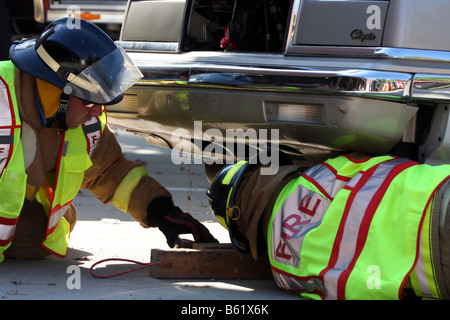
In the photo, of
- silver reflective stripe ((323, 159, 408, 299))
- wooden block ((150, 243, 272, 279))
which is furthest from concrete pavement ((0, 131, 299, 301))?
silver reflective stripe ((323, 159, 408, 299))

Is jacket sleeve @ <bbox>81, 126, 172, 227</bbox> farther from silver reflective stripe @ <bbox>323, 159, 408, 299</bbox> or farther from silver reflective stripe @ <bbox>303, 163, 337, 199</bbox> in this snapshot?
silver reflective stripe @ <bbox>323, 159, 408, 299</bbox>

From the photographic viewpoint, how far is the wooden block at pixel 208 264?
3.54m

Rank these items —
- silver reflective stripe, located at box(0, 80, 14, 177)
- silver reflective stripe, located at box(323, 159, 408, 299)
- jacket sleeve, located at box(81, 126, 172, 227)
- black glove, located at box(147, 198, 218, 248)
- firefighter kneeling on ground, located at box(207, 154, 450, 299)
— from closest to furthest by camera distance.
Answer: firefighter kneeling on ground, located at box(207, 154, 450, 299) → silver reflective stripe, located at box(323, 159, 408, 299) → silver reflective stripe, located at box(0, 80, 14, 177) → black glove, located at box(147, 198, 218, 248) → jacket sleeve, located at box(81, 126, 172, 227)

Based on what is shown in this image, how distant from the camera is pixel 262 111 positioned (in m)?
3.62

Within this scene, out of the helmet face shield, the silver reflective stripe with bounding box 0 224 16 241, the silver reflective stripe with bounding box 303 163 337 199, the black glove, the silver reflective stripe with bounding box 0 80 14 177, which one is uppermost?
the helmet face shield

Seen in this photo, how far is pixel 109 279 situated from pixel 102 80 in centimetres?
91

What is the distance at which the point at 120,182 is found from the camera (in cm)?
403

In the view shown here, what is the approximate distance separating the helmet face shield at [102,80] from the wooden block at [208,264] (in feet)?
2.49

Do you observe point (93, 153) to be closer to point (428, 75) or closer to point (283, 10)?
point (283, 10)

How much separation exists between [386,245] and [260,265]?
A: 82cm

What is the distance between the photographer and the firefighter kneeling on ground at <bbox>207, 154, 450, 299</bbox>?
294 cm

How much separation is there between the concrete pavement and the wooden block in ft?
0.15

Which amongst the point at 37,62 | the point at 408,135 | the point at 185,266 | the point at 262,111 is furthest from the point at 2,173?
the point at 408,135

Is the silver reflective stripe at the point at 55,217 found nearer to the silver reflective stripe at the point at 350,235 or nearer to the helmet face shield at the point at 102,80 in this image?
the helmet face shield at the point at 102,80
